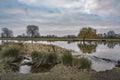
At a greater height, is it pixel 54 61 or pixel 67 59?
pixel 67 59

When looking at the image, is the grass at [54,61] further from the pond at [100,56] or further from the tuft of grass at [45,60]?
the pond at [100,56]

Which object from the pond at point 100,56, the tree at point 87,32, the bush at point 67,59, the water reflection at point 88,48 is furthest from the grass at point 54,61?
the tree at point 87,32

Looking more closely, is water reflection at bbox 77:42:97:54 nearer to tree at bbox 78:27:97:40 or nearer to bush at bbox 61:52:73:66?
bush at bbox 61:52:73:66

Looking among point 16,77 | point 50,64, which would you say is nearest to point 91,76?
point 16,77

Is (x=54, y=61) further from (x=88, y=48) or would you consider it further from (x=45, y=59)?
(x=88, y=48)

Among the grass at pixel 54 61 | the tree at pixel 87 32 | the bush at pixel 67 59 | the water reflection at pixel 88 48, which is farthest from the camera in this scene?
the tree at pixel 87 32

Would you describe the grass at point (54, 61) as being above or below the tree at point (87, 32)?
below

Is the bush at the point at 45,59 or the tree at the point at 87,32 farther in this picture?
the tree at the point at 87,32

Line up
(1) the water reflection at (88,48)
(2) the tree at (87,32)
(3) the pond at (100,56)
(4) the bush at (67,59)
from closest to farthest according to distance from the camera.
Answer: (4) the bush at (67,59), (3) the pond at (100,56), (1) the water reflection at (88,48), (2) the tree at (87,32)

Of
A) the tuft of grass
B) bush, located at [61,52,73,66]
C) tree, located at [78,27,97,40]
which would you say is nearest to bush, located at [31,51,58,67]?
the tuft of grass

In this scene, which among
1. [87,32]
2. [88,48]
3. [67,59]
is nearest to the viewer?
[67,59]

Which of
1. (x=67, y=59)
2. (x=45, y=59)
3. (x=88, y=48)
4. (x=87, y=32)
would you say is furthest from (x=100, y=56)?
(x=87, y=32)

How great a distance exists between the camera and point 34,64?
52.0 feet

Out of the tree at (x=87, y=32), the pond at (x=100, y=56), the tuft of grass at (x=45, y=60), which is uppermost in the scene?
the tree at (x=87, y=32)
